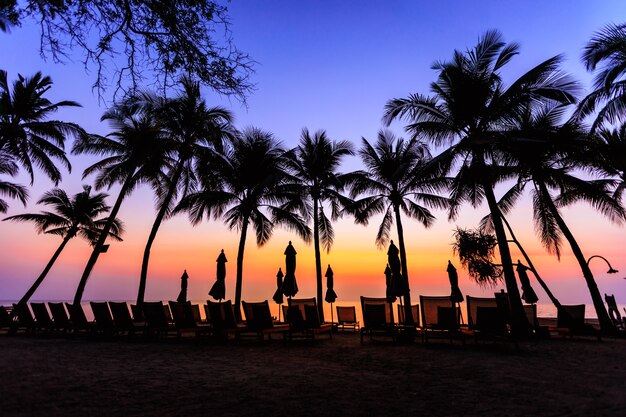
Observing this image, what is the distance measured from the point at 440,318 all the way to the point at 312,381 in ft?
19.9

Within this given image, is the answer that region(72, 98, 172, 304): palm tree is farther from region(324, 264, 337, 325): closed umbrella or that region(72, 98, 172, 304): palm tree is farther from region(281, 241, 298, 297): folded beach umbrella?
region(324, 264, 337, 325): closed umbrella

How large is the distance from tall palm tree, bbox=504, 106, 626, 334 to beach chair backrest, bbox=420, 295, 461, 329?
5962mm

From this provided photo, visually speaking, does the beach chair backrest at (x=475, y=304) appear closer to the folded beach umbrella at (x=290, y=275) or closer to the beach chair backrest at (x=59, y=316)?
the folded beach umbrella at (x=290, y=275)

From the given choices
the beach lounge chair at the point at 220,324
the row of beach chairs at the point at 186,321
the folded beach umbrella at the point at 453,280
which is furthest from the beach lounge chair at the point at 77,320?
the folded beach umbrella at the point at 453,280

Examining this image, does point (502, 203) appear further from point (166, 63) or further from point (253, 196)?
point (166, 63)

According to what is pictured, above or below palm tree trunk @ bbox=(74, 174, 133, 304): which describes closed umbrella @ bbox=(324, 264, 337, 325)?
below

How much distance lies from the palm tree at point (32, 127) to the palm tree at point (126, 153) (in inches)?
37.1

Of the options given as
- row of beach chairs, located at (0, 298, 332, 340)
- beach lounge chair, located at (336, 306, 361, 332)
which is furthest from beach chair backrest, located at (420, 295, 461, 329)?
beach lounge chair, located at (336, 306, 361, 332)

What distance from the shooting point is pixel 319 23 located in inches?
246

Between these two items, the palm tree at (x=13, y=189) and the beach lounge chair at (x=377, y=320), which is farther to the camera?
the palm tree at (x=13, y=189)

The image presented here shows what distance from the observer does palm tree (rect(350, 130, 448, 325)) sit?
1748cm

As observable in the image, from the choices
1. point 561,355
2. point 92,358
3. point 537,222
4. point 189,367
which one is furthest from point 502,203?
point 92,358

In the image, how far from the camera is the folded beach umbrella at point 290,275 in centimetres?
1349

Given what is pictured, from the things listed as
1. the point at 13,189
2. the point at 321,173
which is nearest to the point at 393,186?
the point at 321,173
